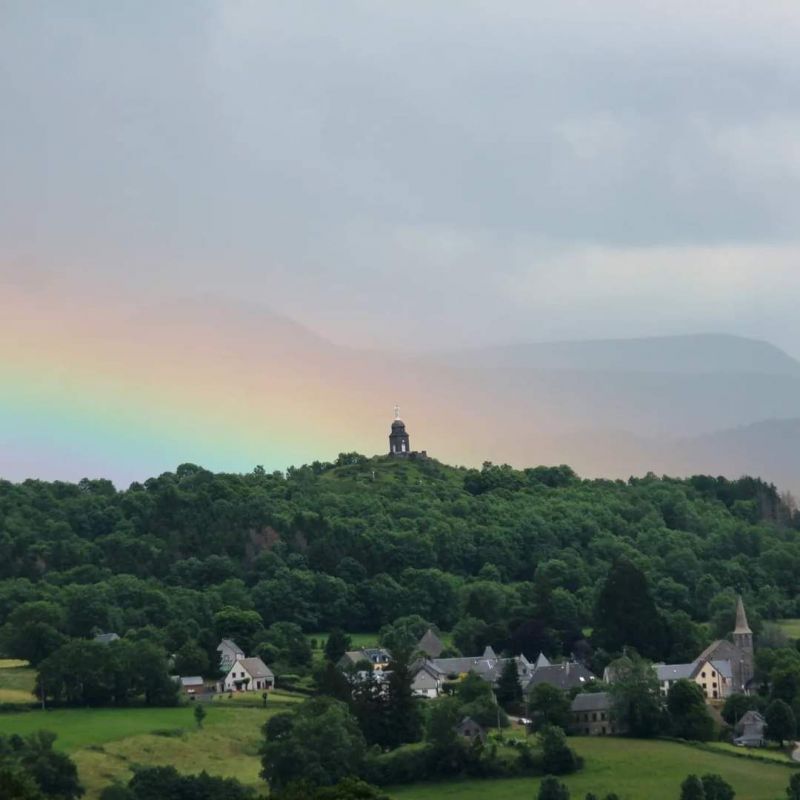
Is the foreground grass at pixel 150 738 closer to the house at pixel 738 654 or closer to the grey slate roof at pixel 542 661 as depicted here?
the grey slate roof at pixel 542 661

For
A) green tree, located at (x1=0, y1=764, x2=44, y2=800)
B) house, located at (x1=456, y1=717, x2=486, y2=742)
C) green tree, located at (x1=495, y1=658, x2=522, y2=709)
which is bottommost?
green tree, located at (x1=0, y1=764, x2=44, y2=800)

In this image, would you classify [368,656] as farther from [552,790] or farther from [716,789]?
[716,789]

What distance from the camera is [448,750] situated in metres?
72.8

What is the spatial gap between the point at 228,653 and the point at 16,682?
1108cm

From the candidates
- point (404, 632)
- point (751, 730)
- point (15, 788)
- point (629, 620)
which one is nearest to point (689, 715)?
point (751, 730)

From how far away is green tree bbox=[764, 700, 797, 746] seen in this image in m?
77.7

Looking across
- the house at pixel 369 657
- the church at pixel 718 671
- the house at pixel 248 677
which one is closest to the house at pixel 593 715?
the church at pixel 718 671

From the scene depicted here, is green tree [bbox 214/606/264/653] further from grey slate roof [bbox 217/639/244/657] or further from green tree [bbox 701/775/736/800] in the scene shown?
green tree [bbox 701/775/736/800]

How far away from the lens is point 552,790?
67.2m

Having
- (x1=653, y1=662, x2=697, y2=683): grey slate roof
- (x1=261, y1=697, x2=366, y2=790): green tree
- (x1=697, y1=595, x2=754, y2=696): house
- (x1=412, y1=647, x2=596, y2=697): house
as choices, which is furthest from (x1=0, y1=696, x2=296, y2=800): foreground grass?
(x1=697, y1=595, x2=754, y2=696): house

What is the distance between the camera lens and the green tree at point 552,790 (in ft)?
220

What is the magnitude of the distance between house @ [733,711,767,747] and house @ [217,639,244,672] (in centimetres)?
2409

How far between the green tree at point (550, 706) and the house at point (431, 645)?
17.2 metres

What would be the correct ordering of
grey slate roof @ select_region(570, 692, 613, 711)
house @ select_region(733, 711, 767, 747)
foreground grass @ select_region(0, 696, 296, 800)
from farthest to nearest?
grey slate roof @ select_region(570, 692, 613, 711), house @ select_region(733, 711, 767, 747), foreground grass @ select_region(0, 696, 296, 800)
